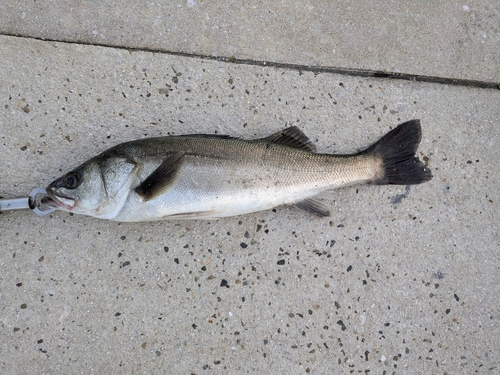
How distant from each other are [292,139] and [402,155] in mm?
856

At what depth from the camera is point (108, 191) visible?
2.28m

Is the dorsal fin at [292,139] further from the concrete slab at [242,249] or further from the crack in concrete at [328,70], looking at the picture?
the crack in concrete at [328,70]

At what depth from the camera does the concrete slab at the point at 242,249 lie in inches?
100

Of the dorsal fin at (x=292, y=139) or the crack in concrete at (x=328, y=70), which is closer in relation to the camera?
the dorsal fin at (x=292, y=139)

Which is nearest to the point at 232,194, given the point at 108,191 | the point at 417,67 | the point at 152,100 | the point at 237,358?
the point at 108,191

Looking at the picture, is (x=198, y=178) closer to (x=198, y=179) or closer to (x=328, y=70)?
(x=198, y=179)

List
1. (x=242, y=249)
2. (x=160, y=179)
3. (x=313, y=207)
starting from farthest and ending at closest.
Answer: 1. (x=242, y=249)
2. (x=313, y=207)
3. (x=160, y=179)

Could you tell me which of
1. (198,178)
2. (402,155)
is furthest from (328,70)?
(198,178)

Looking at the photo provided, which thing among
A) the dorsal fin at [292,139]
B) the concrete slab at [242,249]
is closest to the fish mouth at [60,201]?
the concrete slab at [242,249]

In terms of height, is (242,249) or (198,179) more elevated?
(198,179)

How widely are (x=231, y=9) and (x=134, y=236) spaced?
2021 millimetres

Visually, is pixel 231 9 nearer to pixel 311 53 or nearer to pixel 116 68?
pixel 311 53

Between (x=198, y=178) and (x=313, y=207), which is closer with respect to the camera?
(x=198, y=178)

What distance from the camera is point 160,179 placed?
2.25 m
